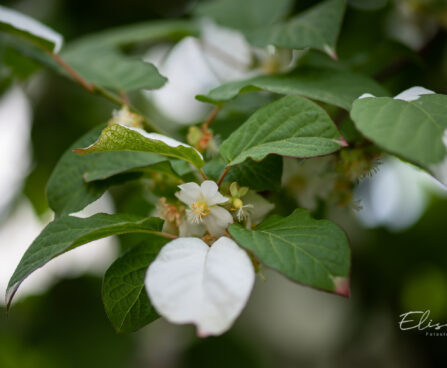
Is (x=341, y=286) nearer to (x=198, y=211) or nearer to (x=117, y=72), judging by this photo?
(x=198, y=211)

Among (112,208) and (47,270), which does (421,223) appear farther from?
(47,270)

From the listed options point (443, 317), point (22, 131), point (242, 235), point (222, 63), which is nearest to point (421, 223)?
point (443, 317)

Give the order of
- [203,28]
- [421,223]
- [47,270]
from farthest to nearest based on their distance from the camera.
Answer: [47,270], [421,223], [203,28]

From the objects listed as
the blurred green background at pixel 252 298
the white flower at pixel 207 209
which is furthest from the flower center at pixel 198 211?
the blurred green background at pixel 252 298

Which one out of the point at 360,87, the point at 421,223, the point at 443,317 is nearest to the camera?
the point at 360,87

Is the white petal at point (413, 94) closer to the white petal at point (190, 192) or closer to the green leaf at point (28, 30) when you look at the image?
the white petal at point (190, 192)

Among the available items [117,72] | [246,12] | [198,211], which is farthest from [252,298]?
[198,211]
